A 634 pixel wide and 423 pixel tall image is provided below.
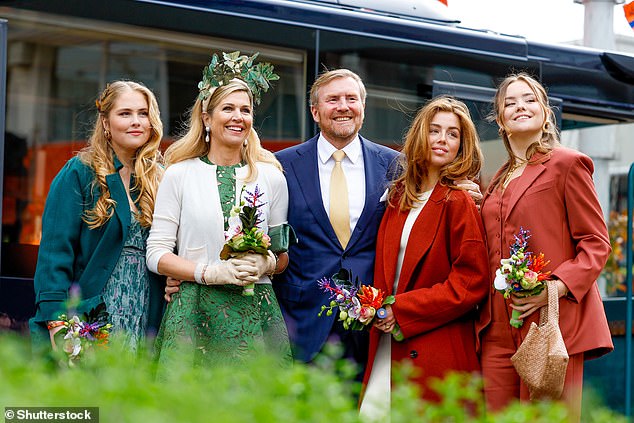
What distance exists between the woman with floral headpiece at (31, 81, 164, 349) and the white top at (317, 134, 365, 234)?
0.77 metres

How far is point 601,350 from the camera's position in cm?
424

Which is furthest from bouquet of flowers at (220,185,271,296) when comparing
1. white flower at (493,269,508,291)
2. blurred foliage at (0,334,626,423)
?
blurred foliage at (0,334,626,423)

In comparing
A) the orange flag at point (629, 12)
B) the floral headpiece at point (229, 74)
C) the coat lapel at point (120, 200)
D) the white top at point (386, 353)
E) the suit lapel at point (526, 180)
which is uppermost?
the orange flag at point (629, 12)

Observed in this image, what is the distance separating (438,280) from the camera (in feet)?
14.4

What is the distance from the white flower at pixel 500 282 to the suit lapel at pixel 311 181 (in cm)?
79

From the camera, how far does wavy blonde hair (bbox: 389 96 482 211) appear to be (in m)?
4.43

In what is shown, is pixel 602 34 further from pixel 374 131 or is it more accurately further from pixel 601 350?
pixel 601 350

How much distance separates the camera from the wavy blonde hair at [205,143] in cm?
441

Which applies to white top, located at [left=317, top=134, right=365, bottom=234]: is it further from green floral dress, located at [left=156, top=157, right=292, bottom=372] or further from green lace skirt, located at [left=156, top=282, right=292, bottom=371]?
green lace skirt, located at [left=156, top=282, right=292, bottom=371]

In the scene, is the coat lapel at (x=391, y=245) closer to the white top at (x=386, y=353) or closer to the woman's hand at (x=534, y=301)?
the white top at (x=386, y=353)

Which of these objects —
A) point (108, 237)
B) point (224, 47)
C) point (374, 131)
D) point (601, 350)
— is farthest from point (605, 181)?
point (108, 237)

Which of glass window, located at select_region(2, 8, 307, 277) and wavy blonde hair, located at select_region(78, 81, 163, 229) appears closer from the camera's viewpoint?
wavy blonde hair, located at select_region(78, 81, 163, 229)

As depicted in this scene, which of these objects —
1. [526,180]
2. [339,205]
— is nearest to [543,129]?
[526,180]

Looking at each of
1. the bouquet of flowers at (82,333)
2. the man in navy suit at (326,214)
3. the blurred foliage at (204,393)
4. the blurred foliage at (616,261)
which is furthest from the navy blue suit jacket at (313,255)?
the blurred foliage at (616,261)
